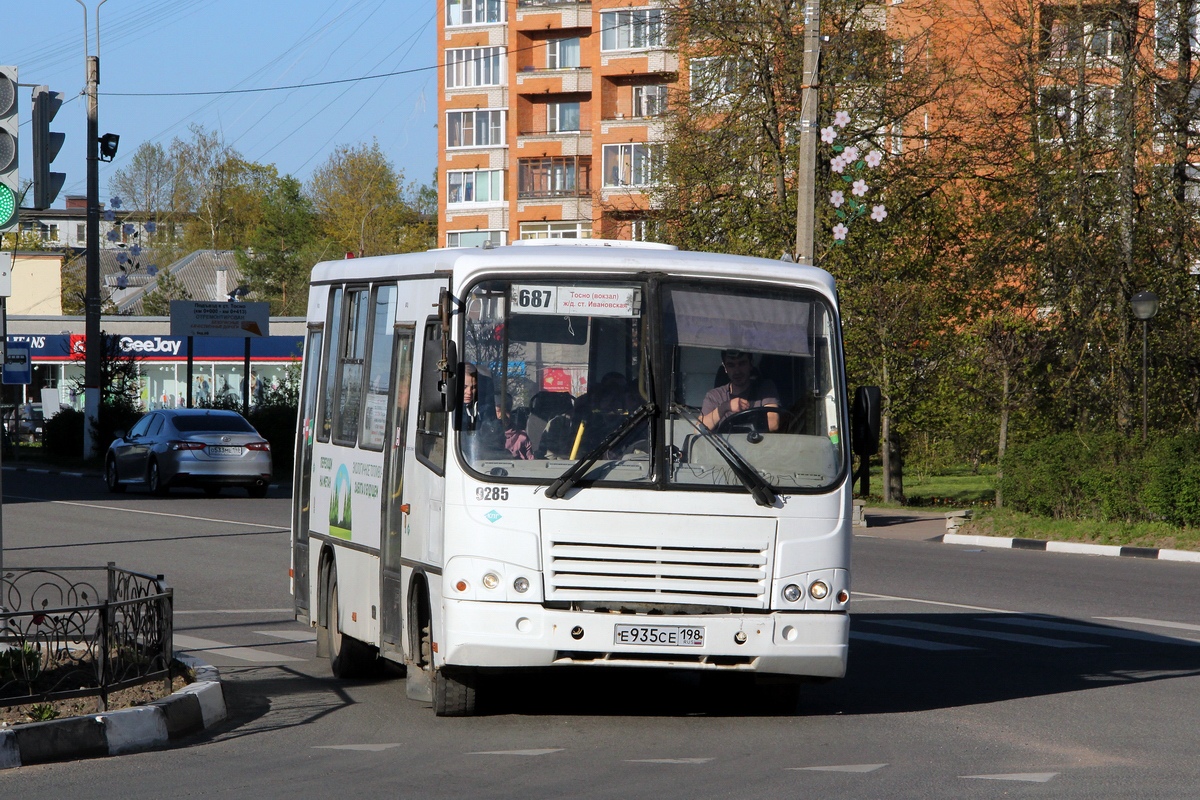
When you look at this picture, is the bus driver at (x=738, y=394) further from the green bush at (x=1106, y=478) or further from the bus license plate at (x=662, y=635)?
the green bush at (x=1106, y=478)

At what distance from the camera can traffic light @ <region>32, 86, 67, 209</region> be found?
404 inches

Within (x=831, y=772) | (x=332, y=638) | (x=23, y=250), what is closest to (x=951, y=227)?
(x=332, y=638)

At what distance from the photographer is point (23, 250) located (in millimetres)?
94562

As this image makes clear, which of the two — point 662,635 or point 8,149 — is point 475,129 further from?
point 662,635

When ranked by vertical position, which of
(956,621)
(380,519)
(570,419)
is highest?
(570,419)

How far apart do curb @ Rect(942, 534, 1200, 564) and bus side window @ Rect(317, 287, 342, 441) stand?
525 inches

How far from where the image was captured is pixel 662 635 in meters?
8.40

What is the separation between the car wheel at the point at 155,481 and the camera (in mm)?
30406

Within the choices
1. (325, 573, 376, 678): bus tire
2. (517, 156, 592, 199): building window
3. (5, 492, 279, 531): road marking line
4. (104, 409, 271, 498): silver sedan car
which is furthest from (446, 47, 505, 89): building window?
(325, 573, 376, 678): bus tire

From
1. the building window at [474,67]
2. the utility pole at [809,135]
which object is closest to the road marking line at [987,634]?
the utility pole at [809,135]

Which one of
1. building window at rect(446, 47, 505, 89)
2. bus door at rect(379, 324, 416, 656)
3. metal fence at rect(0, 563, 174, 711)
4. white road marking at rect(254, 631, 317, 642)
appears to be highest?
building window at rect(446, 47, 505, 89)

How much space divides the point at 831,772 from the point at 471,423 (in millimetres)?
2596

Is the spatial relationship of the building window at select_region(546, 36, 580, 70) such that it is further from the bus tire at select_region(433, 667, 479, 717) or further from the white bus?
the bus tire at select_region(433, 667, 479, 717)

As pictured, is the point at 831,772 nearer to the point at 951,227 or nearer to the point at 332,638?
the point at 332,638
